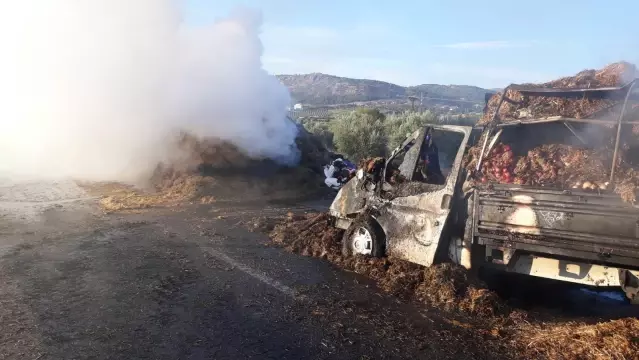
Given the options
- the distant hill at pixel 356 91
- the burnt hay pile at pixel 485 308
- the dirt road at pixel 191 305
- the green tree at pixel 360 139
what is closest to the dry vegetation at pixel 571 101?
the burnt hay pile at pixel 485 308

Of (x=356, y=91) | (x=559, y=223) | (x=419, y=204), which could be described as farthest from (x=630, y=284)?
(x=356, y=91)

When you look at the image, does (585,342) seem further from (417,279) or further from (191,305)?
(191,305)

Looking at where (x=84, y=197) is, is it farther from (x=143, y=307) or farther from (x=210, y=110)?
(x=143, y=307)

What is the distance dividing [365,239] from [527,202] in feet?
8.25

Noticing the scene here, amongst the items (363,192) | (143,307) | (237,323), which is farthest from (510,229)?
(143,307)

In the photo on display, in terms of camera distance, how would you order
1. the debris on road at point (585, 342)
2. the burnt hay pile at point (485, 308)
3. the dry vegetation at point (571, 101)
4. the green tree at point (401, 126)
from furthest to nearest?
the green tree at point (401, 126), the dry vegetation at point (571, 101), the burnt hay pile at point (485, 308), the debris on road at point (585, 342)

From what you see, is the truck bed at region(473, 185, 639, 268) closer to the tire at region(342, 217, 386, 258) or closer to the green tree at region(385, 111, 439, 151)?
the tire at region(342, 217, 386, 258)

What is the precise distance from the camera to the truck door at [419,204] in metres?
6.07

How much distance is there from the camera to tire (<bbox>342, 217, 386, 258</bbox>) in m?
6.86

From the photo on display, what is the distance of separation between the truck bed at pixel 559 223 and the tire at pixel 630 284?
211 millimetres

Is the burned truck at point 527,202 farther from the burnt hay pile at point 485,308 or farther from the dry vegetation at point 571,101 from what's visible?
the burnt hay pile at point 485,308

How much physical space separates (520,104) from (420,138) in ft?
4.71

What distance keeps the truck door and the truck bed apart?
61 cm

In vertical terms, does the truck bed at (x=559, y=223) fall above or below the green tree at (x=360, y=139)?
above
